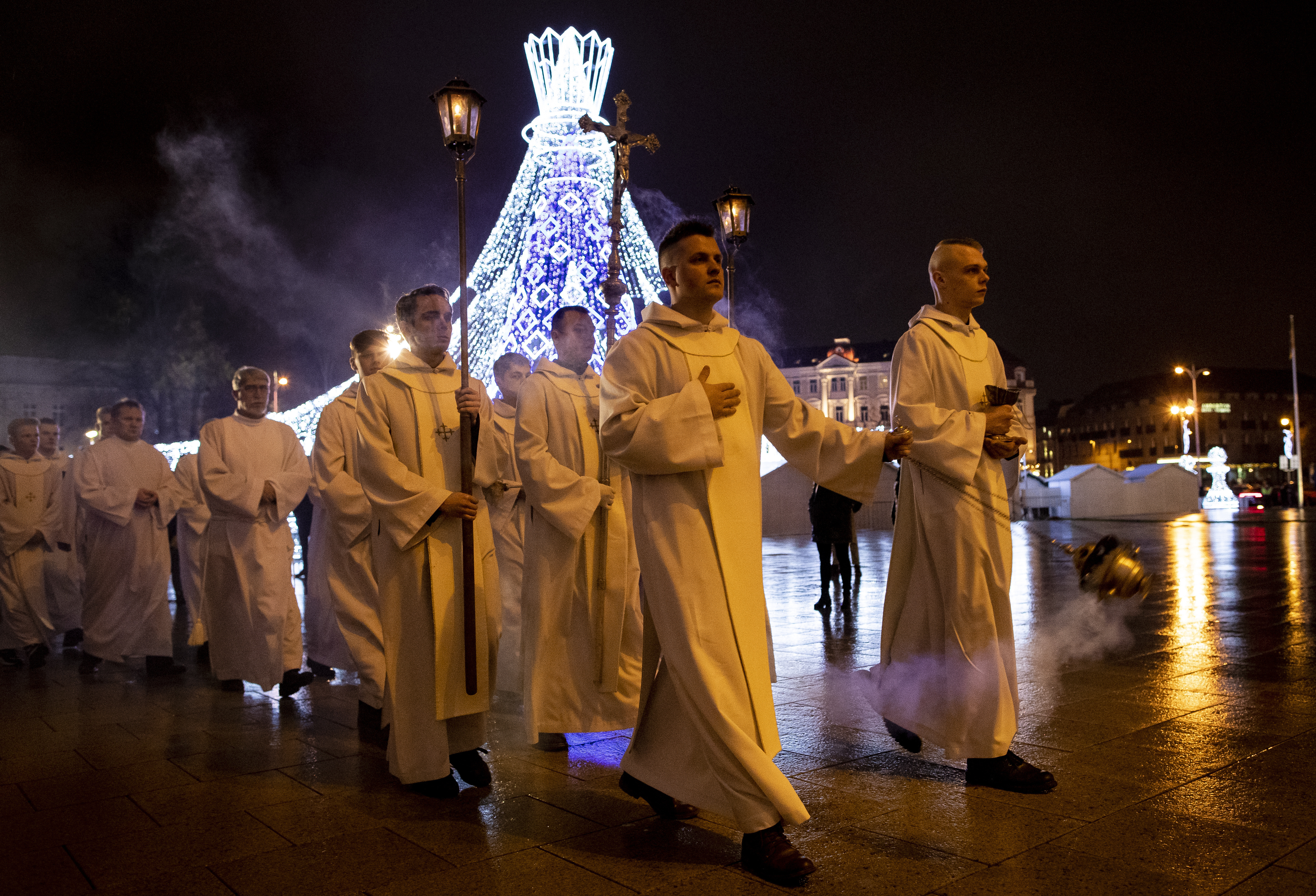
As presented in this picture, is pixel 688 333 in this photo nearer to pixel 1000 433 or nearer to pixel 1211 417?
pixel 1000 433

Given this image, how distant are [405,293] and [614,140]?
8.96 ft

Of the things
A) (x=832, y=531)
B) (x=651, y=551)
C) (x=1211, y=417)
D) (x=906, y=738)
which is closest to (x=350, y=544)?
(x=651, y=551)

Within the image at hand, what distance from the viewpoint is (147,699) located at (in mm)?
6305

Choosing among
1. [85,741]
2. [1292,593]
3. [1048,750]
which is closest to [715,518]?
[1048,750]

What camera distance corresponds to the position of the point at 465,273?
15.6ft

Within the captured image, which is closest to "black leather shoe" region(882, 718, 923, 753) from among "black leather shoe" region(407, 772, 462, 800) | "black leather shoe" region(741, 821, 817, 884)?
"black leather shoe" region(741, 821, 817, 884)

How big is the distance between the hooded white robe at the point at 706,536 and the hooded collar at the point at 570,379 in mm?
1740

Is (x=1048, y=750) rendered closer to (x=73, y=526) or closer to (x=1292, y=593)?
(x=1292, y=593)

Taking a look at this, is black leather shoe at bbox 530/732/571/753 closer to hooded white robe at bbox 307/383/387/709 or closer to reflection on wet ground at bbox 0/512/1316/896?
reflection on wet ground at bbox 0/512/1316/896

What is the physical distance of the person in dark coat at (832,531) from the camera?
9.92m

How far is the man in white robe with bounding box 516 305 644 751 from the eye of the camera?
15.4 feet

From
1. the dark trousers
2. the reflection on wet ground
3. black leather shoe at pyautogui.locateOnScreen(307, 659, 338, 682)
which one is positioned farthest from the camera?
the dark trousers

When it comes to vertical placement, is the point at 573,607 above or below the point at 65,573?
above

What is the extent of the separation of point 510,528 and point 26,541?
4.76 meters
